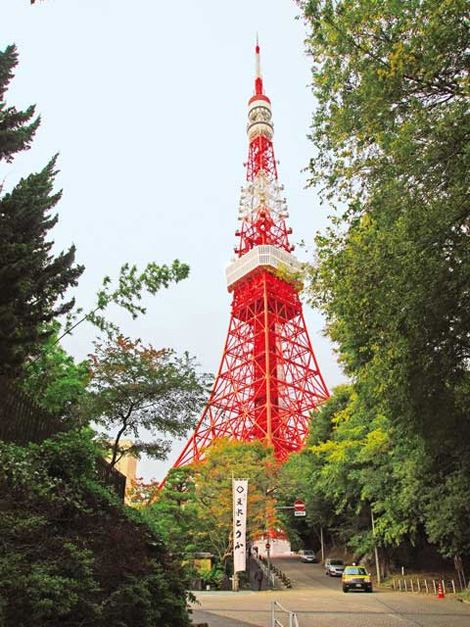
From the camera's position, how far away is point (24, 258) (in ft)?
30.1

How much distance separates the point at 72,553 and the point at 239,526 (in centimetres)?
1669

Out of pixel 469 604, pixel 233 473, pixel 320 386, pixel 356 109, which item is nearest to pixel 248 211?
pixel 320 386

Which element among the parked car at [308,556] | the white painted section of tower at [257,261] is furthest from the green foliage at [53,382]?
the white painted section of tower at [257,261]

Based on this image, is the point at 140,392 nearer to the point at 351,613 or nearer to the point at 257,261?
the point at 351,613

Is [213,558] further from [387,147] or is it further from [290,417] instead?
[387,147]

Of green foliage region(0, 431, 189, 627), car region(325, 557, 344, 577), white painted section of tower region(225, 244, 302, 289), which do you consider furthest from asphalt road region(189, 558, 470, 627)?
white painted section of tower region(225, 244, 302, 289)

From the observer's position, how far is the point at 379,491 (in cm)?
1866

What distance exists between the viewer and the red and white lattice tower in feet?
140

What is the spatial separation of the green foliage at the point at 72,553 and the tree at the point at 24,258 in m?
2.70

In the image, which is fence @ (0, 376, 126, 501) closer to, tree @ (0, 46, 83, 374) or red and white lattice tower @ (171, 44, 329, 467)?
tree @ (0, 46, 83, 374)

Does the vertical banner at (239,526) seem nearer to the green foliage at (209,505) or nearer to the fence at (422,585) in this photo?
the green foliage at (209,505)

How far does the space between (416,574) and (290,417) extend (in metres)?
21.1

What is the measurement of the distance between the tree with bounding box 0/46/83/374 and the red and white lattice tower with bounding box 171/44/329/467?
27323 millimetres

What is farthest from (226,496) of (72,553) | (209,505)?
(72,553)
